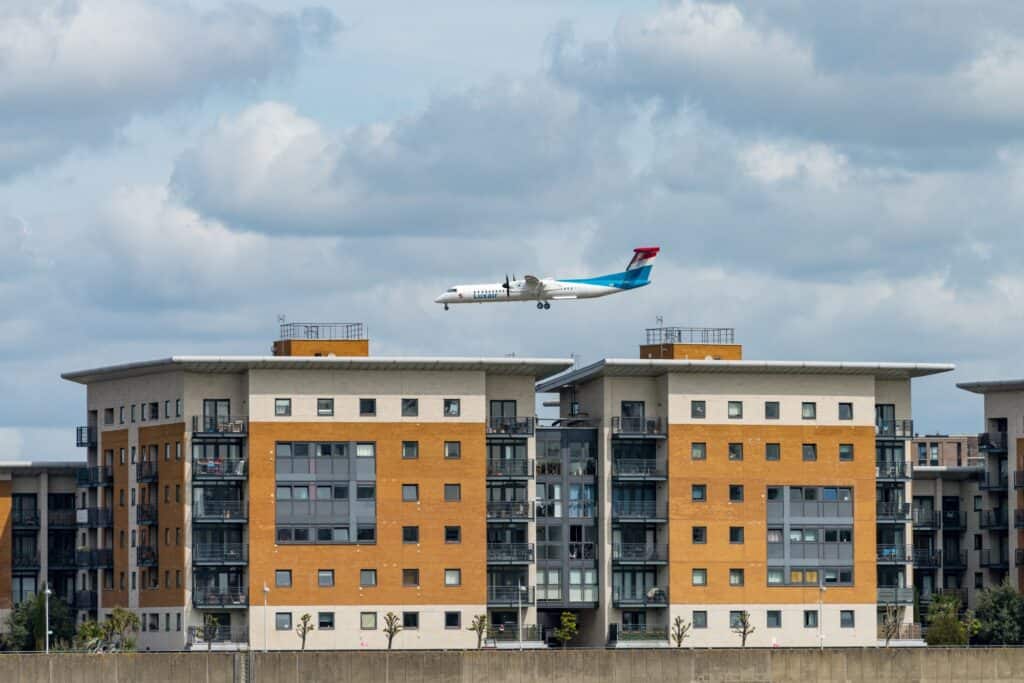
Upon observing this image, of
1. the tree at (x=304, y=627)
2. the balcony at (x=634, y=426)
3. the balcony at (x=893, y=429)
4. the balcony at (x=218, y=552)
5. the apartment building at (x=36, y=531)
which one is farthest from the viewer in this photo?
the apartment building at (x=36, y=531)

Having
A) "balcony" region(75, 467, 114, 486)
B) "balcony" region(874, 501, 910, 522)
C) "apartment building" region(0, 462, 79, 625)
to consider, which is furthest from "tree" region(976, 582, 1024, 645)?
"apartment building" region(0, 462, 79, 625)

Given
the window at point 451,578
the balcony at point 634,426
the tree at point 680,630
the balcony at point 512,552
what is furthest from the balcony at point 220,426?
the tree at point 680,630

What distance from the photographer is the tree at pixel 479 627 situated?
147 m

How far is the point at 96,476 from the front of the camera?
157 m

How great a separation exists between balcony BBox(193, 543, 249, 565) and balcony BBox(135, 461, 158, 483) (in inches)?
240

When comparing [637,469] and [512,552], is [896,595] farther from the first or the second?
[512,552]

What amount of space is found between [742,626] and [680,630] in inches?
150

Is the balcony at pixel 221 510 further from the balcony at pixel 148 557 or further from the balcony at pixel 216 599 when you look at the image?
the balcony at pixel 148 557

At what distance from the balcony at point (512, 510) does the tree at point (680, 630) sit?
1046 centimetres

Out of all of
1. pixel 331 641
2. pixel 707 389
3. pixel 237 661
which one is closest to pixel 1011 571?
pixel 707 389

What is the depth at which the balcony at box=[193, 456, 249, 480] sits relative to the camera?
148m

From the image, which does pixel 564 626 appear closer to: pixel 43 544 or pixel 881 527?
pixel 881 527

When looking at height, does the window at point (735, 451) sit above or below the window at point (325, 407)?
below

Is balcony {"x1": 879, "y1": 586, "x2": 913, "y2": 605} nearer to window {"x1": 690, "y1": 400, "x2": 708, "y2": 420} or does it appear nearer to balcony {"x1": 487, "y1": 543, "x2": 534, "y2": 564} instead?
window {"x1": 690, "y1": 400, "x2": 708, "y2": 420}
